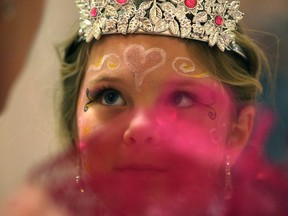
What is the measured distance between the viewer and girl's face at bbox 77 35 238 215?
19.9 inches

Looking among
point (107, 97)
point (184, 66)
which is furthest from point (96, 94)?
point (184, 66)

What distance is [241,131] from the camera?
Answer: 53cm

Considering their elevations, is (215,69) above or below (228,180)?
above

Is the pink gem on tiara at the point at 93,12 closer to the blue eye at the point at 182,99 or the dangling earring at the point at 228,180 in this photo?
the blue eye at the point at 182,99

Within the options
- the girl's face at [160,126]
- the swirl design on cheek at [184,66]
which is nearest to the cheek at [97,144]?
the girl's face at [160,126]

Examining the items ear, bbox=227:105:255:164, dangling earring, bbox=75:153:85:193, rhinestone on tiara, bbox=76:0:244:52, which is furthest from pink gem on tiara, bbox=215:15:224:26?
dangling earring, bbox=75:153:85:193

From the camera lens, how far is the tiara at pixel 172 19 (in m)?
0.50

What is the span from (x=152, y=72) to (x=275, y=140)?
7.3 inches

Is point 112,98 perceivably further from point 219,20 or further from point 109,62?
point 219,20

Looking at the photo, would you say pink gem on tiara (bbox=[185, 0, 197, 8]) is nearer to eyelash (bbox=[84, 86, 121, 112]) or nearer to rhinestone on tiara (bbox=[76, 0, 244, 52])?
rhinestone on tiara (bbox=[76, 0, 244, 52])

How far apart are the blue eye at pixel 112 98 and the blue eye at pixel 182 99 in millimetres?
62

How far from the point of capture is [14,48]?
59cm

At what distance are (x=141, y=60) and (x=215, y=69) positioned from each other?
3.7 inches

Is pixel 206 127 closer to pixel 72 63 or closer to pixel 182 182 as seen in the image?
pixel 182 182
